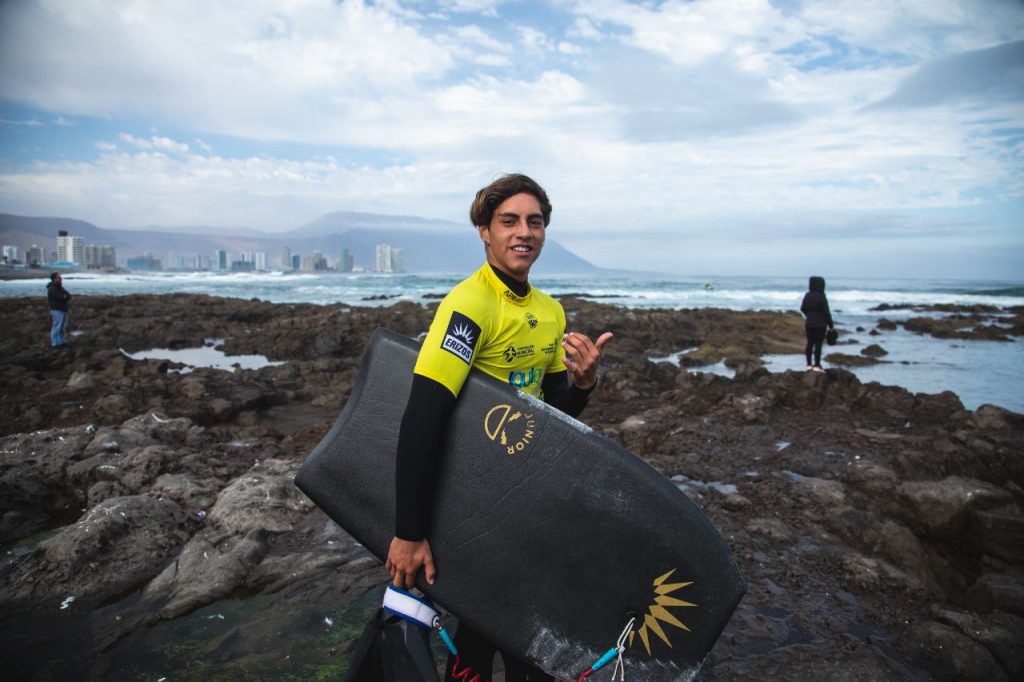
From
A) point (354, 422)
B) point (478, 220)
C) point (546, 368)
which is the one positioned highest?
point (478, 220)

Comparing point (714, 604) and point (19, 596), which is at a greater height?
point (714, 604)

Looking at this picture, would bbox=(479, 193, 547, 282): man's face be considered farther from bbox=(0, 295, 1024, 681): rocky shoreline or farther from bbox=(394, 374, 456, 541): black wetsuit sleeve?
bbox=(0, 295, 1024, 681): rocky shoreline

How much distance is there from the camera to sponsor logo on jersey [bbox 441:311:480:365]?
1.59 meters

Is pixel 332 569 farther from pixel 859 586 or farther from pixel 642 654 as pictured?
pixel 859 586

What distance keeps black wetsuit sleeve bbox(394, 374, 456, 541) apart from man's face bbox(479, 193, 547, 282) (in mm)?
491

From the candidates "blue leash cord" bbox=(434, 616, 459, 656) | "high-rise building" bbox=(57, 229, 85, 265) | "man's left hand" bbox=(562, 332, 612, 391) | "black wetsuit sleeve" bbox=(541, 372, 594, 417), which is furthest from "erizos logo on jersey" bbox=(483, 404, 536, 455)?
"high-rise building" bbox=(57, 229, 85, 265)

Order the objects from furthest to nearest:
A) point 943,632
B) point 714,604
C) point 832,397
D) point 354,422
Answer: point 832,397, point 943,632, point 354,422, point 714,604

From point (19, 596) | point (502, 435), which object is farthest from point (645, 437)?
point (19, 596)

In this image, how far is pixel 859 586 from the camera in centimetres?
348

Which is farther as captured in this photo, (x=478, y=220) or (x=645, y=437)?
(x=645, y=437)

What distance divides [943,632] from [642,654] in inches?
93.5

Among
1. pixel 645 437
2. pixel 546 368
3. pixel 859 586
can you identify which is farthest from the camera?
pixel 645 437

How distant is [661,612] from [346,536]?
294cm

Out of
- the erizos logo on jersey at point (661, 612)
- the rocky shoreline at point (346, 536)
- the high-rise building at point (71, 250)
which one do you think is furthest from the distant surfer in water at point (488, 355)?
the high-rise building at point (71, 250)
